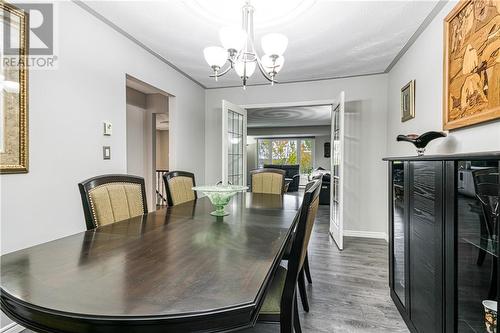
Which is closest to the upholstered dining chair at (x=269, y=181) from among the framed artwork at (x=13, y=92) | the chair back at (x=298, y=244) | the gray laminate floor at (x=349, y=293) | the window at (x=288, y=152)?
the gray laminate floor at (x=349, y=293)

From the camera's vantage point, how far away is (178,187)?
248 cm

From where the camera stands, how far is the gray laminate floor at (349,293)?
1797 mm

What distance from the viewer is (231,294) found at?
73 cm

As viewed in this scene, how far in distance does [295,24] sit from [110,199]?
7.08ft

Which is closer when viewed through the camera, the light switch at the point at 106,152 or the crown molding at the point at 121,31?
the crown molding at the point at 121,31

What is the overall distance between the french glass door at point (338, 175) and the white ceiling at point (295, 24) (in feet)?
2.14

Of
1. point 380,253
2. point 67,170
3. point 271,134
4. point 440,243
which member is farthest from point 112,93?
point 271,134

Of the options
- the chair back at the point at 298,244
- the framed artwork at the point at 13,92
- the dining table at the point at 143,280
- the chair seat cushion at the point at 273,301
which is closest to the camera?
the dining table at the point at 143,280

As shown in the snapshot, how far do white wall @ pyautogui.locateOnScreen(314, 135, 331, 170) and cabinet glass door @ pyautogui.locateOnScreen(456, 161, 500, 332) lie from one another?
9646 mm

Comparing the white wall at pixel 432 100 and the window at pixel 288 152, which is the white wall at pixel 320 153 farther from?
the white wall at pixel 432 100

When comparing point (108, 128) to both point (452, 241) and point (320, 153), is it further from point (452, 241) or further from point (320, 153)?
point (320, 153)

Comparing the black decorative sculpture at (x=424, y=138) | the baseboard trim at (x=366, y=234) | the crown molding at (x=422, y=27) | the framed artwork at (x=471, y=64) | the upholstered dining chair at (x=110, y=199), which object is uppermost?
the crown molding at (x=422, y=27)

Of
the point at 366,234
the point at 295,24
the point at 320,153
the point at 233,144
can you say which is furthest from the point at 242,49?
the point at 320,153

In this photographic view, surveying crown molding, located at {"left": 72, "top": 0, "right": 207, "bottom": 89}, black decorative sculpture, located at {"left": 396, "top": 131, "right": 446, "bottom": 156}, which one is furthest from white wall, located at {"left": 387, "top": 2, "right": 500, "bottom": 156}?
crown molding, located at {"left": 72, "top": 0, "right": 207, "bottom": 89}
